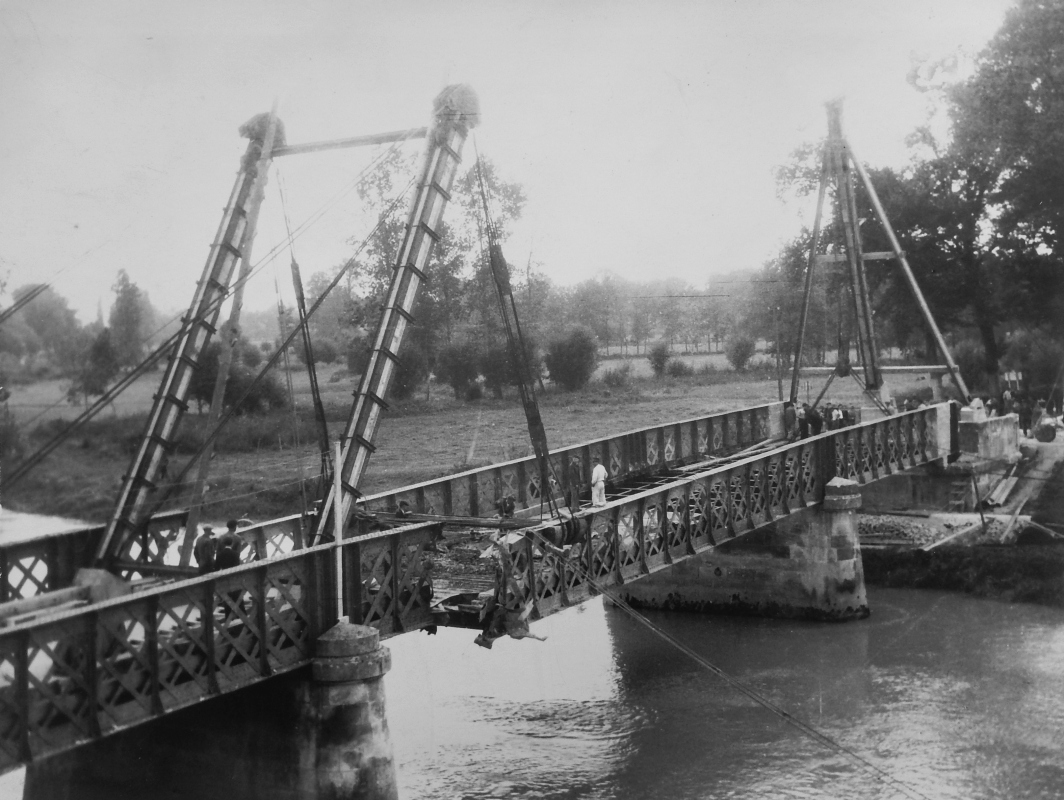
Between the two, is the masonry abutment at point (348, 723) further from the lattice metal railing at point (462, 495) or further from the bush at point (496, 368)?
the bush at point (496, 368)

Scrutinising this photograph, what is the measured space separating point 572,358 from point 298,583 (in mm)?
32935

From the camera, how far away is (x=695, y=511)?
20516mm

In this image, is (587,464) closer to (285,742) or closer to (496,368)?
(285,742)

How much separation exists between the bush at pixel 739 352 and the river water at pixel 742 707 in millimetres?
24312

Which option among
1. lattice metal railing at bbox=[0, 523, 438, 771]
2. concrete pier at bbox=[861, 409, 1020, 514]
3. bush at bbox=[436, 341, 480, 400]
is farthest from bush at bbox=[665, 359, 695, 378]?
lattice metal railing at bbox=[0, 523, 438, 771]

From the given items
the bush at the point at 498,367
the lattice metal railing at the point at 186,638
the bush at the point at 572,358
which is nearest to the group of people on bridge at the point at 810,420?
the bush at the point at 498,367

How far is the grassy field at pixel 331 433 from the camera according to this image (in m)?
27.9

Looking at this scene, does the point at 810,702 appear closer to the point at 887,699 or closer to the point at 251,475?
the point at 887,699

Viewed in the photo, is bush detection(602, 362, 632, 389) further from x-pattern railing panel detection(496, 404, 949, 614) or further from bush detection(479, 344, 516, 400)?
x-pattern railing panel detection(496, 404, 949, 614)

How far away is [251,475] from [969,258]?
1188 inches

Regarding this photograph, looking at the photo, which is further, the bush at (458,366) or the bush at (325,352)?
the bush at (458,366)

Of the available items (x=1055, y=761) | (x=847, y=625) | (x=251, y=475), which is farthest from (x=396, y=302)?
(x=251, y=475)

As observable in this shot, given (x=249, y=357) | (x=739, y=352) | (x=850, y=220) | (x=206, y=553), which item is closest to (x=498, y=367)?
(x=249, y=357)

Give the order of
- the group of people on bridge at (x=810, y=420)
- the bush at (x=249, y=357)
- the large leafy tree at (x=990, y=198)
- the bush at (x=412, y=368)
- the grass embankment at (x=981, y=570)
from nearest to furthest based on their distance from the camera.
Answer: the grass embankment at (x=981, y=570)
the group of people on bridge at (x=810, y=420)
the bush at (x=249, y=357)
the large leafy tree at (x=990, y=198)
the bush at (x=412, y=368)
